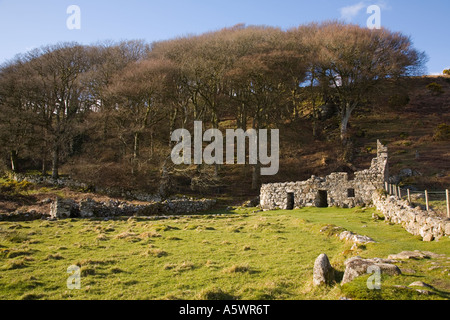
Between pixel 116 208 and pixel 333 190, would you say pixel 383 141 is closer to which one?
pixel 333 190

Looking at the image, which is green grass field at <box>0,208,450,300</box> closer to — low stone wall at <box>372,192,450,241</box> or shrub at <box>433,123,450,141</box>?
low stone wall at <box>372,192,450,241</box>

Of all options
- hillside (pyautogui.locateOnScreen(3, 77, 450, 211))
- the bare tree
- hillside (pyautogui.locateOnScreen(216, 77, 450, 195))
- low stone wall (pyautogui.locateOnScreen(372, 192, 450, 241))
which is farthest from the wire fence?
the bare tree

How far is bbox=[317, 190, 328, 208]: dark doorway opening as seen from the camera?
26564 millimetres

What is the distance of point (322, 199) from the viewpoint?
88.4ft

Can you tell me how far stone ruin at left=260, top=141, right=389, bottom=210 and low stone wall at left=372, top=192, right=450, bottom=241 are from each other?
6.10 m

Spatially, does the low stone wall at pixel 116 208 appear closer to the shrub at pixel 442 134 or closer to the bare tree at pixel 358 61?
the bare tree at pixel 358 61

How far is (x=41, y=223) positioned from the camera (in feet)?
61.1

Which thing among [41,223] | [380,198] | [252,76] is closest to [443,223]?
[380,198]

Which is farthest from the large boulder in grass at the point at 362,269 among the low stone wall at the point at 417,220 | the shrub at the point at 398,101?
the shrub at the point at 398,101

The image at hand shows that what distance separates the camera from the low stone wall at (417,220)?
38.0ft

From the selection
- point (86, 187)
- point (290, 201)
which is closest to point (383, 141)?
point (290, 201)

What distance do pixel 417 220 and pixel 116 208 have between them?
18.4 m
